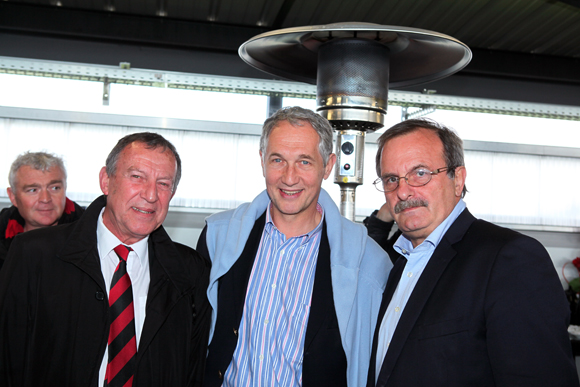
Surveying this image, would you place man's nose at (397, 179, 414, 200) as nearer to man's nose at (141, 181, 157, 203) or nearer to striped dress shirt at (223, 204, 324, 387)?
striped dress shirt at (223, 204, 324, 387)

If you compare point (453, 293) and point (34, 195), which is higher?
point (34, 195)

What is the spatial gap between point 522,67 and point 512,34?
57 centimetres

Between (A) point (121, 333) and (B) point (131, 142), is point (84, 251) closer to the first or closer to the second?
(A) point (121, 333)

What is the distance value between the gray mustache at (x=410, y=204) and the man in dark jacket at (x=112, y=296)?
31.9 inches

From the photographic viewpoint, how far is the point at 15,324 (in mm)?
1659

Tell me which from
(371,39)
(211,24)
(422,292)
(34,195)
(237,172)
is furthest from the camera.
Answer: (237,172)

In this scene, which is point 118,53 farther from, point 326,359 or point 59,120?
point 326,359

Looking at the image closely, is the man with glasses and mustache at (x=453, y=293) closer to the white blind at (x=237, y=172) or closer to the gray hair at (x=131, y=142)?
the gray hair at (x=131, y=142)

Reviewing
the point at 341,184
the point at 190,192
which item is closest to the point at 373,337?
the point at 341,184

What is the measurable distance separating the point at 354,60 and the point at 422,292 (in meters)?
1.15

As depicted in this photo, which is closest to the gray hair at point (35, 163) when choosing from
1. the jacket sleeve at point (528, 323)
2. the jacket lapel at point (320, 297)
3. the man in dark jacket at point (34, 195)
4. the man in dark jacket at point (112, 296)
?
the man in dark jacket at point (34, 195)

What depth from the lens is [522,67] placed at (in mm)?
4961

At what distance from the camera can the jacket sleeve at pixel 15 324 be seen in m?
1.65

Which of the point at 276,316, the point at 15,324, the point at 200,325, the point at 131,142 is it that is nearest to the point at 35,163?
the point at 131,142
